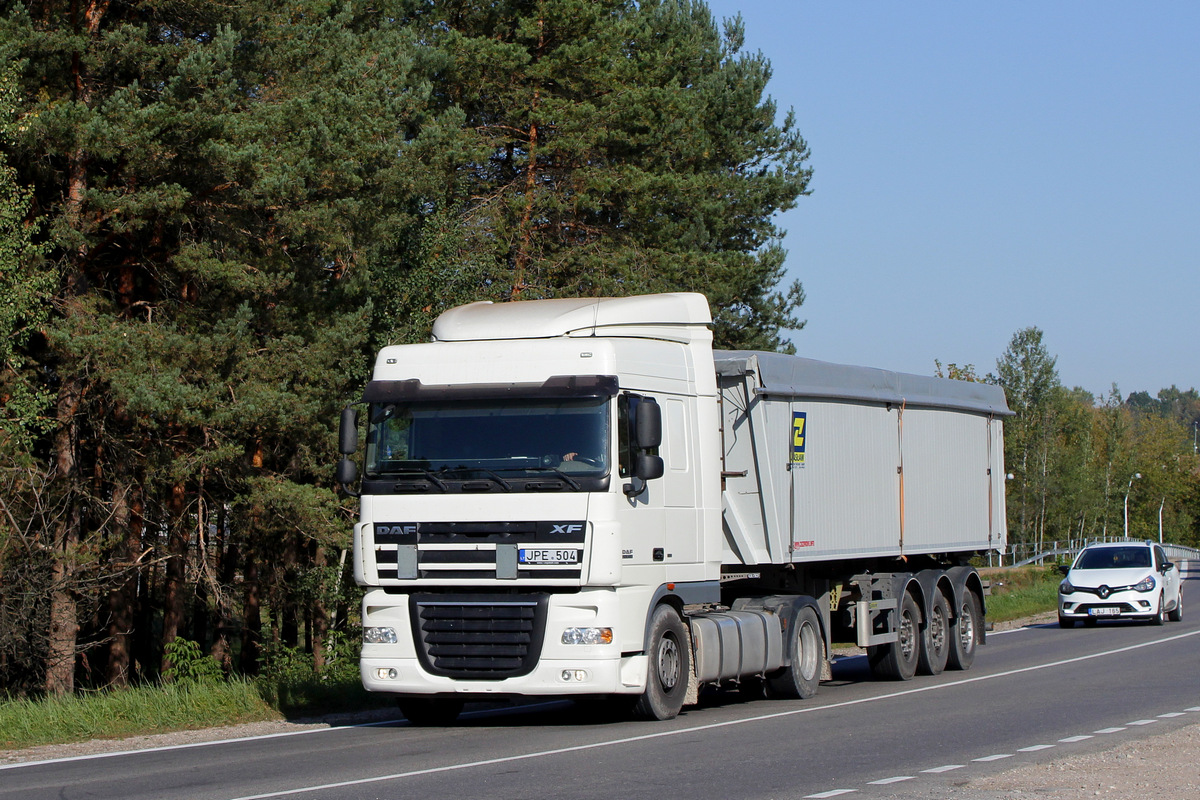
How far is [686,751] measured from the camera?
10523mm

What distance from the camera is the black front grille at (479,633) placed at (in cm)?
1175

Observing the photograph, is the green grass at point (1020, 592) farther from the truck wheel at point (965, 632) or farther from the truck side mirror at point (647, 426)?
the truck side mirror at point (647, 426)

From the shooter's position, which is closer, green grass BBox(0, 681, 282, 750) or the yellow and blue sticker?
green grass BBox(0, 681, 282, 750)

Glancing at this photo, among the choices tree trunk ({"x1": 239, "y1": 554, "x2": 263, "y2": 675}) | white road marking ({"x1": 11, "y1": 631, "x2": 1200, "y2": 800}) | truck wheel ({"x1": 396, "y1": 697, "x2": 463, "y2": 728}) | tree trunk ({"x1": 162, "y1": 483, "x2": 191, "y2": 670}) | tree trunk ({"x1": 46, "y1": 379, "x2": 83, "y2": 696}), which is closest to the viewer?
white road marking ({"x1": 11, "y1": 631, "x2": 1200, "y2": 800})

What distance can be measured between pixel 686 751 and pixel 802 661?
16.1ft

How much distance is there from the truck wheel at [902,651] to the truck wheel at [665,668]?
4865 mm

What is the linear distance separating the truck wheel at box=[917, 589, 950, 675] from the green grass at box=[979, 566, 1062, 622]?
14.5 meters

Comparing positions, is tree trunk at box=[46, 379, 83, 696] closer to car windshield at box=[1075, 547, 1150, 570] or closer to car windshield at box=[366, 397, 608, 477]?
car windshield at box=[366, 397, 608, 477]

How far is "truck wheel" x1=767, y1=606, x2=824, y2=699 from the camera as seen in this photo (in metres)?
14.9

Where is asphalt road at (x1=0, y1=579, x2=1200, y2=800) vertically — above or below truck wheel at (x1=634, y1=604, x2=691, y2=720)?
below

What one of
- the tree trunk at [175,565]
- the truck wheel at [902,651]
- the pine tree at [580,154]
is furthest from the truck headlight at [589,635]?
the pine tree at [580,154]

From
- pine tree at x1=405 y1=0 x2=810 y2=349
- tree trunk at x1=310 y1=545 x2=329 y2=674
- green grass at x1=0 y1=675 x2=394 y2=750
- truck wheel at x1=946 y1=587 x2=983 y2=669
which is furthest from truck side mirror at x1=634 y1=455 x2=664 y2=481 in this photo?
pine tree at x1=405 y1=0 x2=810 y2=349

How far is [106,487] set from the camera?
24281mm

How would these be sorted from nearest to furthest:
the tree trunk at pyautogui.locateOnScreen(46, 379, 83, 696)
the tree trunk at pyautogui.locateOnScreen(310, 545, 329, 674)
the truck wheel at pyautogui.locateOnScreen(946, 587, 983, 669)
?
1. the truck wheel at pyautogui.locateOnScreen(946, 587, 983, 669)
2. the tree trunk at pyautogui.locateOnScreen(46, 379, 83, 696)
3. the tree trunk at pyautogui.locateOnScreen(310, 545, 329, 674)
